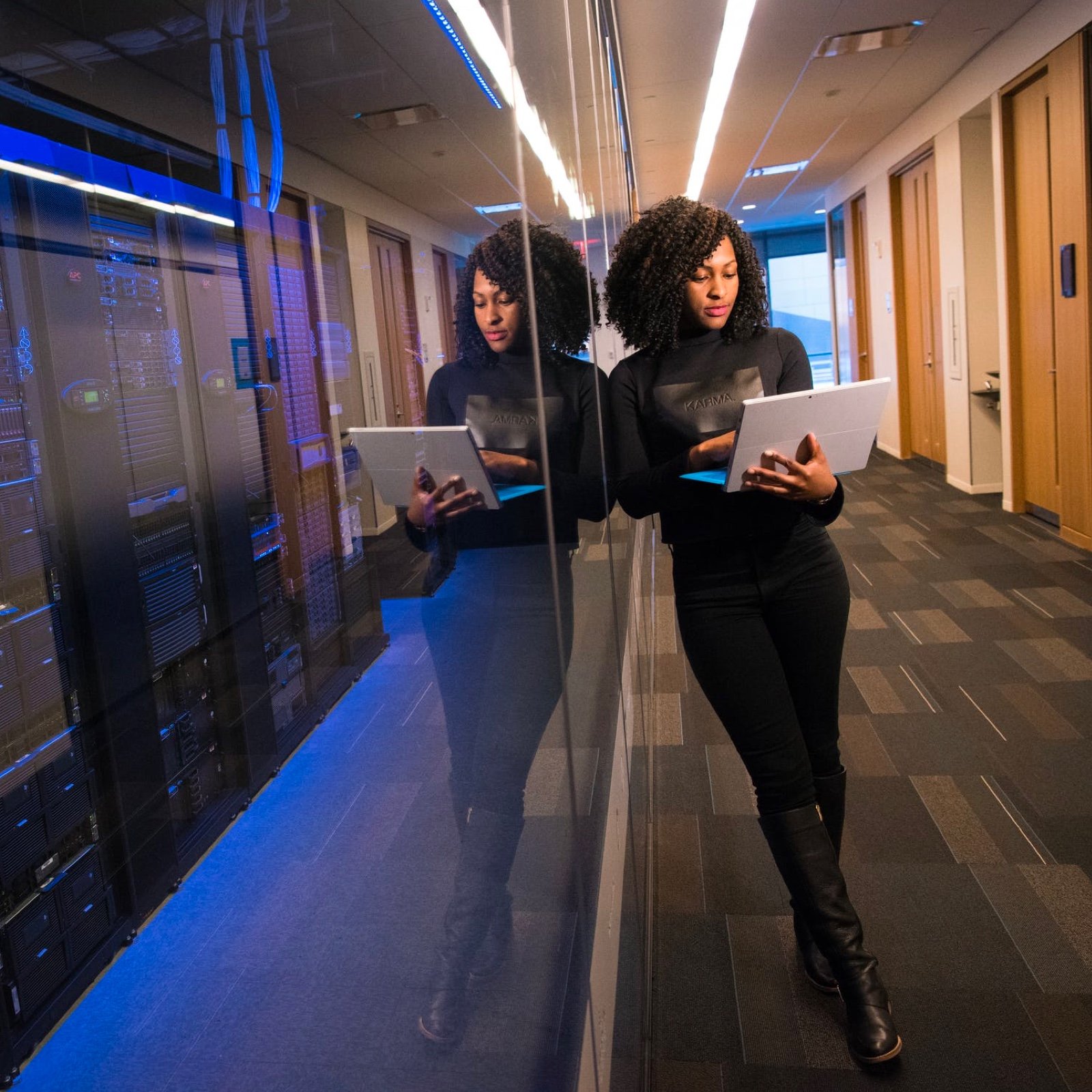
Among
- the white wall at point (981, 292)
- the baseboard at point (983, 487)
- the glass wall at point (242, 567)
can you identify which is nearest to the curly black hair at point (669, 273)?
the glass wall at point (242, 567)

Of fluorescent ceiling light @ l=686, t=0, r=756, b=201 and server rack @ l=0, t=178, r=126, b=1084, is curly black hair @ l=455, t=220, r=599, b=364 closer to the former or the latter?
server rack @ l=0, t=178, r=126, b=1084

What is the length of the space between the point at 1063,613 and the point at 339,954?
394 centimetres

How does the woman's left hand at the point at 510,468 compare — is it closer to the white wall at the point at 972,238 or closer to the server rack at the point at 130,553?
the server rack at the point at 130,553

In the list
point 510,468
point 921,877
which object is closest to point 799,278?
point 921,877

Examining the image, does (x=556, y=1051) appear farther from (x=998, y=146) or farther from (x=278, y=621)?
(x=998, y=146)

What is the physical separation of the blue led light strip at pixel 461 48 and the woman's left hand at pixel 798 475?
857mm

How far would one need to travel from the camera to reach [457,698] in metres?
0.39

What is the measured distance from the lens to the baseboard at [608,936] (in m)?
0.93

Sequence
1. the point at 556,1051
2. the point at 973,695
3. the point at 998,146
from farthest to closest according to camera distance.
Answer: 1. the point at 998,146
2. the point at 973,695
3. the point at 556,1051

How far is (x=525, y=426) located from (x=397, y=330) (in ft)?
0.78

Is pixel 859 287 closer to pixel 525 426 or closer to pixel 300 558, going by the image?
pixel 525 426

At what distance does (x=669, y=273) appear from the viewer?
1534 millimetres

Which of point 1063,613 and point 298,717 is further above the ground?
point 298,717

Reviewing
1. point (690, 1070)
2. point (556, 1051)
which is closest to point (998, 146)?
point (690, 1070)
